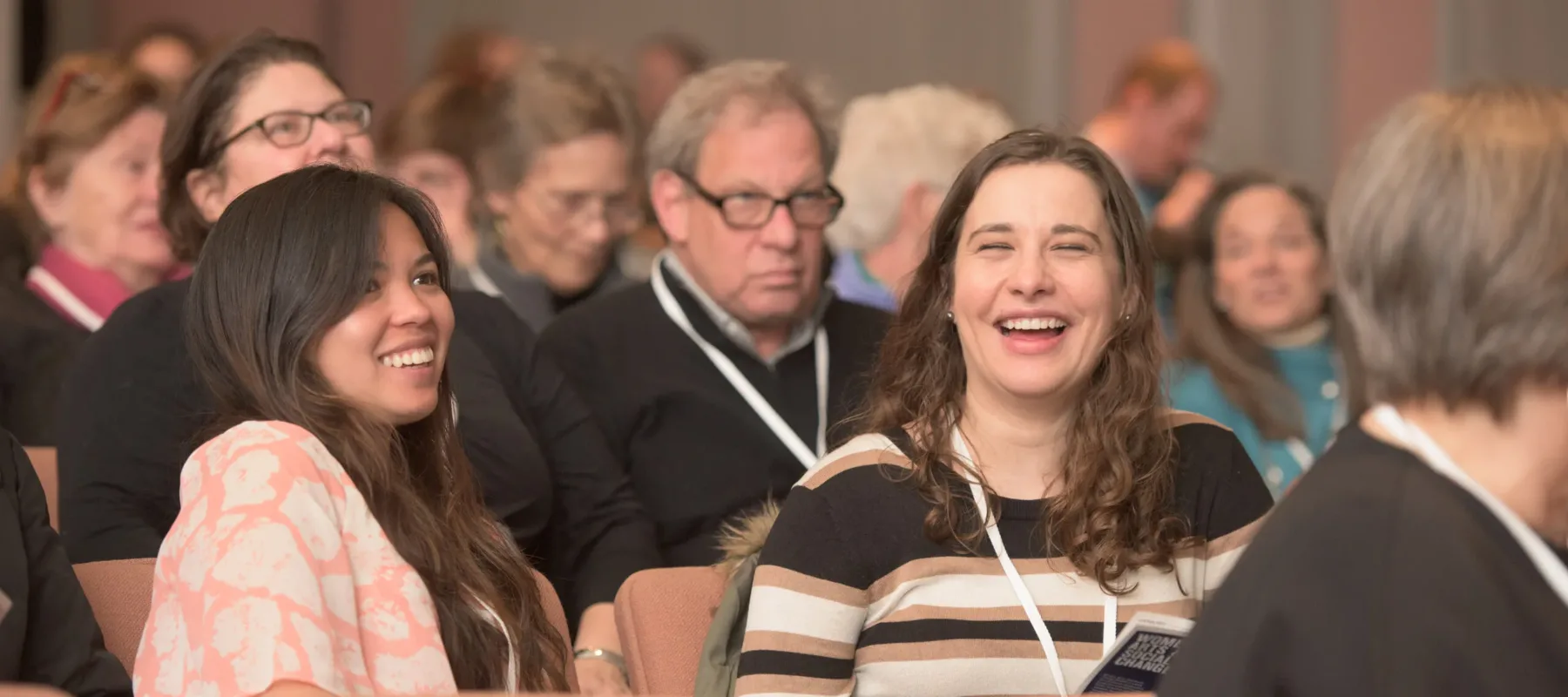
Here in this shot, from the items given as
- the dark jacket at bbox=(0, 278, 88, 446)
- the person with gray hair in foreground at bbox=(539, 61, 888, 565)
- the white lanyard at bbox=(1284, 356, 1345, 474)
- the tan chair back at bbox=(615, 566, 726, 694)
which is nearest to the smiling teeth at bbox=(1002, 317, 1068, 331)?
the tan chair back at bbox=(615, 566, 726, 694)

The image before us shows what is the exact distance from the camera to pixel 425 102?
488 cm

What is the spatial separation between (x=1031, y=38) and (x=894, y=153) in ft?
13.7

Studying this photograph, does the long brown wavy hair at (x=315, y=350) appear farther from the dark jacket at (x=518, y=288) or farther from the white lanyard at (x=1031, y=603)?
the dark jacket at (x=518, y=288)

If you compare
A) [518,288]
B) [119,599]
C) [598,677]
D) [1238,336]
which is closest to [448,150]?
[518,288]

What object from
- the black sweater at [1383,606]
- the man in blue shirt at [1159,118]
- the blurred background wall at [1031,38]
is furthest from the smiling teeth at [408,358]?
the blurred background wall at [1031,38]

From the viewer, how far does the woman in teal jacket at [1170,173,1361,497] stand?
4320 millimetres

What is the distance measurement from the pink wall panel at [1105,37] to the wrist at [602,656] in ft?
17.9

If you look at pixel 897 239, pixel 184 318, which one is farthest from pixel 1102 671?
pixel 897 239

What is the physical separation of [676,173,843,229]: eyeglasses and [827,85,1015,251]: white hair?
34.3 inches

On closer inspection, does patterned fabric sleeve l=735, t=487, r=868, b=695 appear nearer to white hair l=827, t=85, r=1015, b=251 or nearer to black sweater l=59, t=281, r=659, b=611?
black sweater l=59, t=281, r=659, b=611

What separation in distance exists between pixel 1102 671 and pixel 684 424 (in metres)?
1.33

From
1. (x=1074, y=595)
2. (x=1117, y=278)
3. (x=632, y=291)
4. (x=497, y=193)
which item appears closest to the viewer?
(x=1074, y=595)

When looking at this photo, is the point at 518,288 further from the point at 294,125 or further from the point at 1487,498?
the point at 1487,498

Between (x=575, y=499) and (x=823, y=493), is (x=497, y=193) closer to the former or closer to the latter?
(x=575, y=499)
